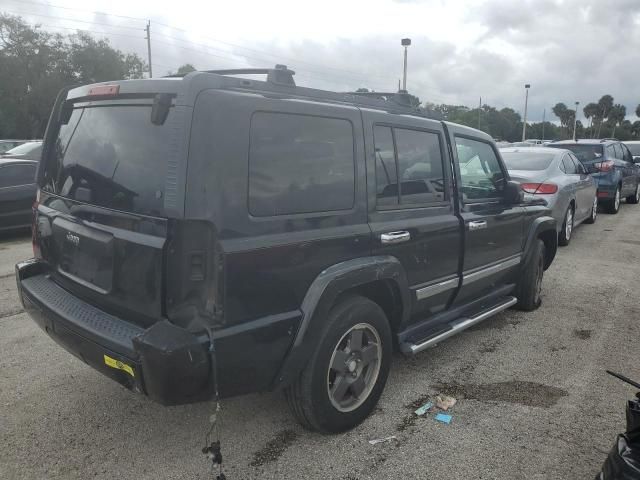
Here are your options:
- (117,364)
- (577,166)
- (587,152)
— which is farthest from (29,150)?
(587,152)

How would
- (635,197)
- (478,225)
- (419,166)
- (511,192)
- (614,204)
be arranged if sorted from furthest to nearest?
(635,197)
(614,204)
(511,192)
(478,225)
(419,166)

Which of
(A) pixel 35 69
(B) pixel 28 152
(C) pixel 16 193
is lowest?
(C) pixel 16 193

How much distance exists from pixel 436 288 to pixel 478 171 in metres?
1.31

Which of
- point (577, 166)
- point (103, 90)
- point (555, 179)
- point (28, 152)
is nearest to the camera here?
point (103, 90)

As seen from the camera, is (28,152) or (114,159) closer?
(114,159)

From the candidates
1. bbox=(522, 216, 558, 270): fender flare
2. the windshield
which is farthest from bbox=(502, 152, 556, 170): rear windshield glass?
the windshield

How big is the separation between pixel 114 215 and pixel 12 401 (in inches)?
68.2

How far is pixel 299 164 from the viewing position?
266 centimetres

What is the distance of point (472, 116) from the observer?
201ft

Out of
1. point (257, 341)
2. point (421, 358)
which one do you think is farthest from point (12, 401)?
point (421, 358)

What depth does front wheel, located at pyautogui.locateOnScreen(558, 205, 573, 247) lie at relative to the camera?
27.6 feet

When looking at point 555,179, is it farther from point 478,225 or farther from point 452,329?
point 452,329

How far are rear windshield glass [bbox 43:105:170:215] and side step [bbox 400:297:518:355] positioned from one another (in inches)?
73.9

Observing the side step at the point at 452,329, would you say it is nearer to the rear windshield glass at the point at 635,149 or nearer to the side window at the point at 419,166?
the side window at the point at 419,166
